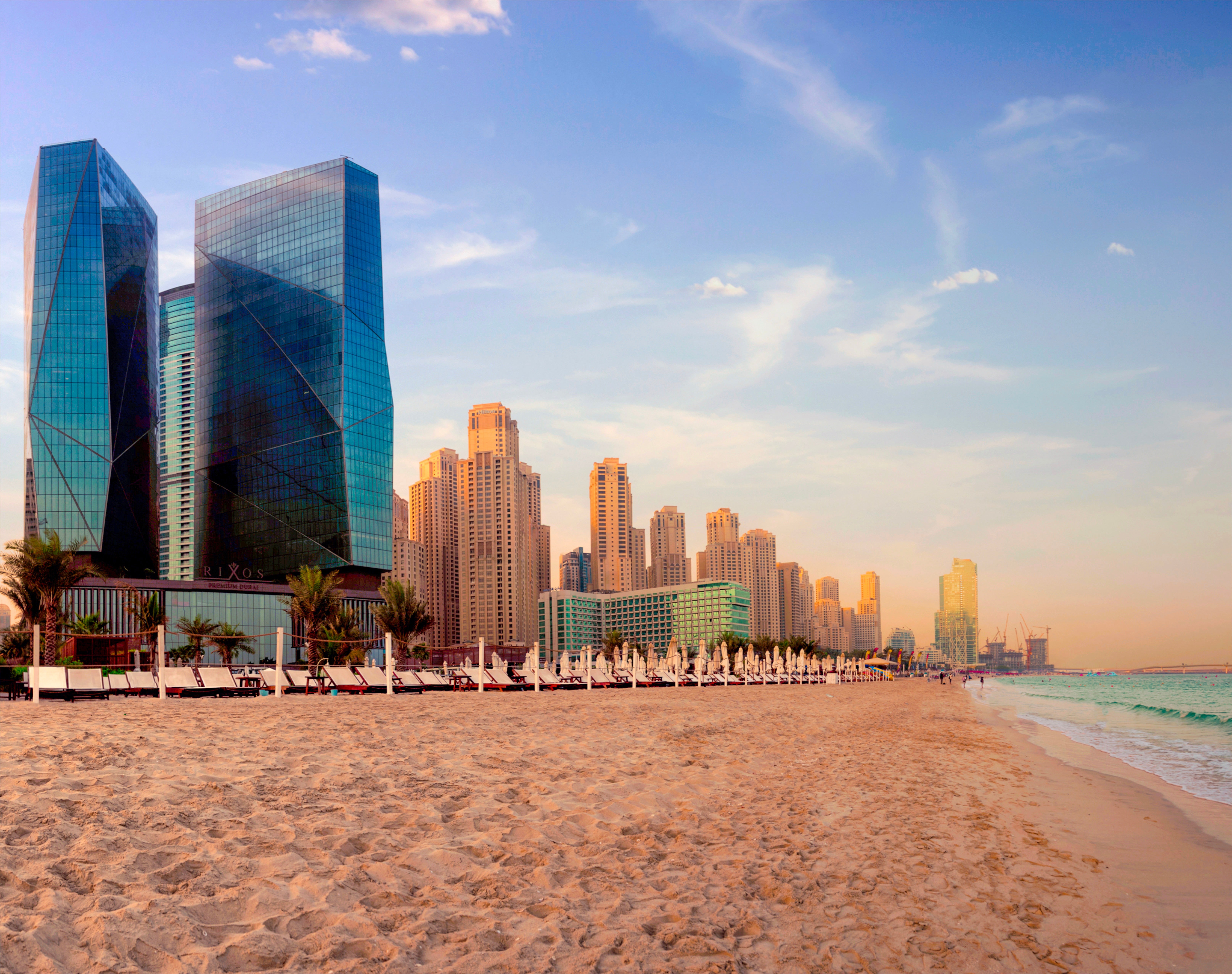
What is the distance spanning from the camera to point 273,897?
5.21m

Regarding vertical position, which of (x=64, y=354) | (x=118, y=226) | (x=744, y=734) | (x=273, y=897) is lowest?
(x=744, y=734)

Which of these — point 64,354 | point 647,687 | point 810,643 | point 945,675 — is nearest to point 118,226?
point 64,354

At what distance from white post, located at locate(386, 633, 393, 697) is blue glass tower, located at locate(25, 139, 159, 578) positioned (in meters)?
89.3

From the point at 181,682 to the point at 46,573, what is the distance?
48.4ft

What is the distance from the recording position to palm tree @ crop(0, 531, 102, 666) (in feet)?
140

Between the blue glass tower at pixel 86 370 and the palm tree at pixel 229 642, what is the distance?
880 inches

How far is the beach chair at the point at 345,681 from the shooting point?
37.0 meters

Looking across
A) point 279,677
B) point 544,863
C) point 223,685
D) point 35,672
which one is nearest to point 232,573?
point 223,685

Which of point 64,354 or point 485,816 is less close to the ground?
point 64,354

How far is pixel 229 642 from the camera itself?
56.2 metres

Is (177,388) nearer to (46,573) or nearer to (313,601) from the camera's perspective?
(313,601)

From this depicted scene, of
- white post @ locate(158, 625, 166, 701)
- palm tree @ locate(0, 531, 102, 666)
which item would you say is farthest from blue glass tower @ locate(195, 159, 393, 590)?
white post @ locate(158, 625, 166, 701)

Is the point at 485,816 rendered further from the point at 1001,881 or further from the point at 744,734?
the point at 744,734

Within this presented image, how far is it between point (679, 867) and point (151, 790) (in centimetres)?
463
